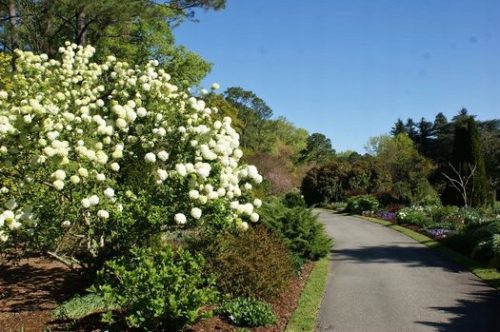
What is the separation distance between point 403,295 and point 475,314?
142 centimetres

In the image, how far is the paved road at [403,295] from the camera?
283 inches

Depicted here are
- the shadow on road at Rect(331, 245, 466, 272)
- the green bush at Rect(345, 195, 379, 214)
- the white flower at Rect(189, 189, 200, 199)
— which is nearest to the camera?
the white flower at Rect(189, 189, 200, 199)

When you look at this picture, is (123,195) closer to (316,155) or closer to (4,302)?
(4,302)

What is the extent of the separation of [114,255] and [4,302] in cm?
253

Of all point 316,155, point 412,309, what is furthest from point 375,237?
point 316,155

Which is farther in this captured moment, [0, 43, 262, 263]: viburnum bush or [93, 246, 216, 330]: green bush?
[93, 246, 216, 330]: green bush

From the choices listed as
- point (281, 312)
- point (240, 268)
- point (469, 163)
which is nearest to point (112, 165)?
point (240, 268)

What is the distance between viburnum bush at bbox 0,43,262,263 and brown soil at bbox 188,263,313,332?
159 cm

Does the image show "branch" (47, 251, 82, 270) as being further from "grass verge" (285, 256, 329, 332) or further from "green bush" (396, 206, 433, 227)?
"green bush" (396, 206, 433, 227)

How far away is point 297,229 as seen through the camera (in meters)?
11.9

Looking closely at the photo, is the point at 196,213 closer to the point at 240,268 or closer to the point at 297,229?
the point at 240,268

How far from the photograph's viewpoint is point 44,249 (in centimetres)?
622

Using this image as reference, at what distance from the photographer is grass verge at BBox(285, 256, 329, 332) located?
705 cm

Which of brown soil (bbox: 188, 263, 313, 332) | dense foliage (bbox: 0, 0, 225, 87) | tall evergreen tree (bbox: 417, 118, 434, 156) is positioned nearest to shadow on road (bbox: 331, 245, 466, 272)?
brown soil (bbox: 188, 263, 313, 332)
